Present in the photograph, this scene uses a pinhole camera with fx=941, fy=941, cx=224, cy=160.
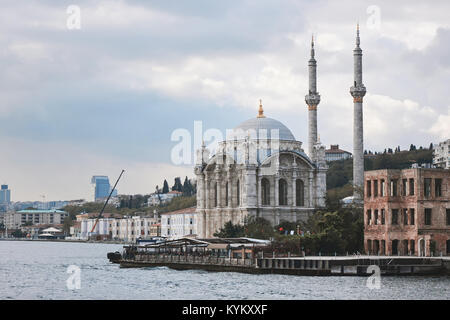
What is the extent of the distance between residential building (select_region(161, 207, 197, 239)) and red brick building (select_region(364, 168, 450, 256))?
257 ft

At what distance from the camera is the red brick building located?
70.0 m

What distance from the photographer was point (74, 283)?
6328cm

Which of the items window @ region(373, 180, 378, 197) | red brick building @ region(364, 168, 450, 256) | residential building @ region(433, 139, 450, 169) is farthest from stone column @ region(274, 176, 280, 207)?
residential building @ region(433, 139, 450, 169)

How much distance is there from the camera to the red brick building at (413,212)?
70.0m

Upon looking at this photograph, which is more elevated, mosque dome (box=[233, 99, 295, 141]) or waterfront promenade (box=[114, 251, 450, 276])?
mosque dome (box=[233, 99, 295, 141])

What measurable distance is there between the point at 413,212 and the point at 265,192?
39585 mm

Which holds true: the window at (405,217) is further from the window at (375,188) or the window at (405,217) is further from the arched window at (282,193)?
the arched window at (282,193)

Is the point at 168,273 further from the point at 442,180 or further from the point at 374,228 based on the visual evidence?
the point at 442,180

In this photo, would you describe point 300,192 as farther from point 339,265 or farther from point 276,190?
point 339,265

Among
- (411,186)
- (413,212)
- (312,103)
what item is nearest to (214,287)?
(413,212)

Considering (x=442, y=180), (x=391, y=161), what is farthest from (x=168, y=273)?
(x=391, y=161)

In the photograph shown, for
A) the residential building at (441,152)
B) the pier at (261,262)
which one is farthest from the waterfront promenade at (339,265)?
the residential building at (441,152)

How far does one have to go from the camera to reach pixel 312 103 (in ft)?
370

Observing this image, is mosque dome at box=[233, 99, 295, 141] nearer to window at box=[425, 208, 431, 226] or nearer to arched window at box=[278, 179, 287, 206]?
arched window at box=[278, 179, 287, 206]
